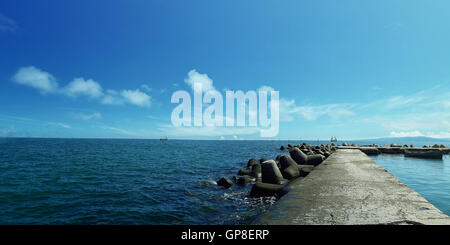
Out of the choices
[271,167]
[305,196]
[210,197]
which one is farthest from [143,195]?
[305,196]

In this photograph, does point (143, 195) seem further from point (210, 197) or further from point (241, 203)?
point (241, 203)

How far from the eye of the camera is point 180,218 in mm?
7312

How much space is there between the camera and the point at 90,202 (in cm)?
888

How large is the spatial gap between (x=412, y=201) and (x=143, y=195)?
9.98 meters

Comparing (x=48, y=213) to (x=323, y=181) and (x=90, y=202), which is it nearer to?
(x=90, y=202)
